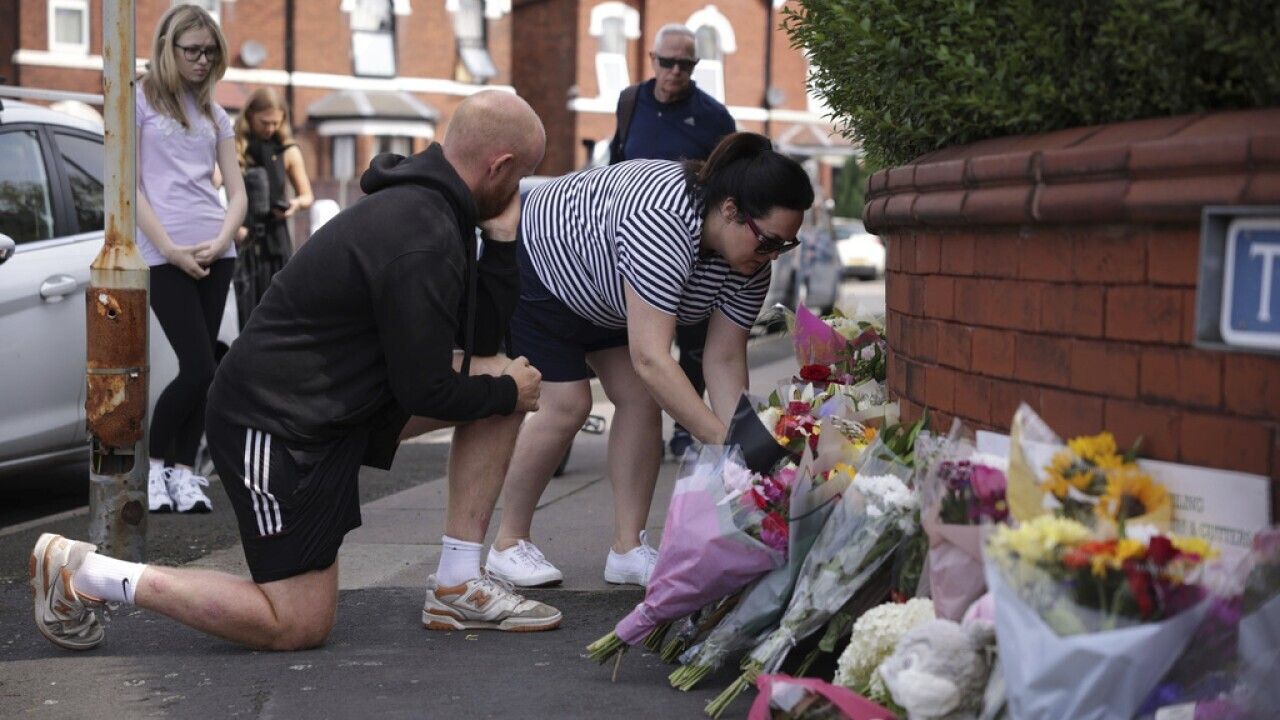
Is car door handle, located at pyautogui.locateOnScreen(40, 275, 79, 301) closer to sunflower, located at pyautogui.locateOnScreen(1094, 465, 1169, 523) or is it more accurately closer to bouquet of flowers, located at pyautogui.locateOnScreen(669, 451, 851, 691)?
bouquet of flowers, located at pyautogui.locateOnScreen(669, 451, 851, 691)

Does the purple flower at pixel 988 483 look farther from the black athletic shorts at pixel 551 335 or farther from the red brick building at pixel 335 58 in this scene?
the red brick building at pixel 335 58

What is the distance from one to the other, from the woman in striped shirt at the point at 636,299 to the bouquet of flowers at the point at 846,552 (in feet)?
2.98

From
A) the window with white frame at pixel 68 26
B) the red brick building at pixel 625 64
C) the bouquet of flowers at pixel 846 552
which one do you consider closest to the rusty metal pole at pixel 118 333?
the bouquet of flowers at pixel 846 552

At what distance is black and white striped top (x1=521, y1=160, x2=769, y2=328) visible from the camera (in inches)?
180

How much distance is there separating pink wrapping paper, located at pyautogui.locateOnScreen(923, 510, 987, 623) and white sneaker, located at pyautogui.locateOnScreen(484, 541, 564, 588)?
2072mm

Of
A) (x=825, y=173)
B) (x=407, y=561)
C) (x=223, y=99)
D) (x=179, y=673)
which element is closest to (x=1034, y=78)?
(x=179, y=673)

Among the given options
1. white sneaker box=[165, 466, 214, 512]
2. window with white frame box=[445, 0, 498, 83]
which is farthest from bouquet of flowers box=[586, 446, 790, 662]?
window with white frame box=[445, 0, 498, 83]

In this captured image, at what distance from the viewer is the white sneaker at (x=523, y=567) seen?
5.05 m

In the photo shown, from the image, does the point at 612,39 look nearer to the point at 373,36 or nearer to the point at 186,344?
the point at 373,36

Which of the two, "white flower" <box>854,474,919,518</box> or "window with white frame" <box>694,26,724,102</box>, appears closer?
"white flower" <box>854,474,919,518</box>

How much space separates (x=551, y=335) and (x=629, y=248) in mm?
739

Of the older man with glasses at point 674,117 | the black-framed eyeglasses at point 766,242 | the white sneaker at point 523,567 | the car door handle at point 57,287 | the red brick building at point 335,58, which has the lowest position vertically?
the white sneaker at point 523,567

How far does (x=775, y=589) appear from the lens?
3664 mm

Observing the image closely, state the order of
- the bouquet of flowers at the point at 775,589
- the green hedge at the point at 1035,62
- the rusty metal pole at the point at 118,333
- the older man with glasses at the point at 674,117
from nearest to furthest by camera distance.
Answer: the green hedge at the point at 1035,62 < the bouquet of flowers at the point at 775,589 < the rusty metal pole at the point at 118,333 < the older man with glasses at the point at 674,117
